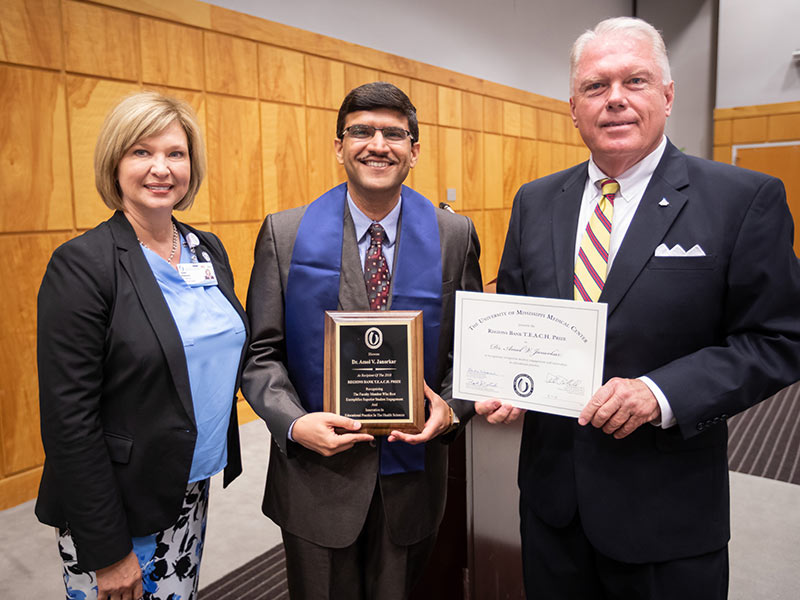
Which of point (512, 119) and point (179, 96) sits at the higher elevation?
point (512, 119)

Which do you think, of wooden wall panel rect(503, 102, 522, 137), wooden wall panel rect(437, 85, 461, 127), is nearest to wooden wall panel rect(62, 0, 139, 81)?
wooden wall panel rect(437, 85, 461, 127)

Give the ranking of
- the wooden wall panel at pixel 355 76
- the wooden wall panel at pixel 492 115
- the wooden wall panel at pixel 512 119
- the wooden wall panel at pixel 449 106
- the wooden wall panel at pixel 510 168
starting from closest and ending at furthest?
the wooden wall panel at pixel 355 76 → the wooden wall panel at pixel 449 106 → the wooden wall panel at pixel 492 115 → the wooden wall panel at pixel 512 119 → the wooden wall panel at pixel 510 168

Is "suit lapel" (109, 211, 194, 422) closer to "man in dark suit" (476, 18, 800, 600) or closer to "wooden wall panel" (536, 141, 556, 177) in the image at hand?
"man in dark suit" (476, 18, 800, 600)

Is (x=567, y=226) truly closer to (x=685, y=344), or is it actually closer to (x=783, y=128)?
(x=685, y=344)

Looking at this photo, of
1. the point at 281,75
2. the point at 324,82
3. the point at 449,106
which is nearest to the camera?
the point at 281,75

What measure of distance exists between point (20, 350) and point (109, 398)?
2547 millimetres

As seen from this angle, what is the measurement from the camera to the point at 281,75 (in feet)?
16.8

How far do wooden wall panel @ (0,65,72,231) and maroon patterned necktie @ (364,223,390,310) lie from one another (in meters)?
2.80

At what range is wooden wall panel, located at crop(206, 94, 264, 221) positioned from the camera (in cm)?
464

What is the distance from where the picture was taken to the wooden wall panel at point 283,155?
5.07 meters

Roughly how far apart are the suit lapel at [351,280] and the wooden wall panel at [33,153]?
278 cm

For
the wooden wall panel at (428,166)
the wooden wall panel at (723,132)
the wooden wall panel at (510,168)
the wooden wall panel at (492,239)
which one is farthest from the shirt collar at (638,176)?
the wooden wall panel at (723,132)
